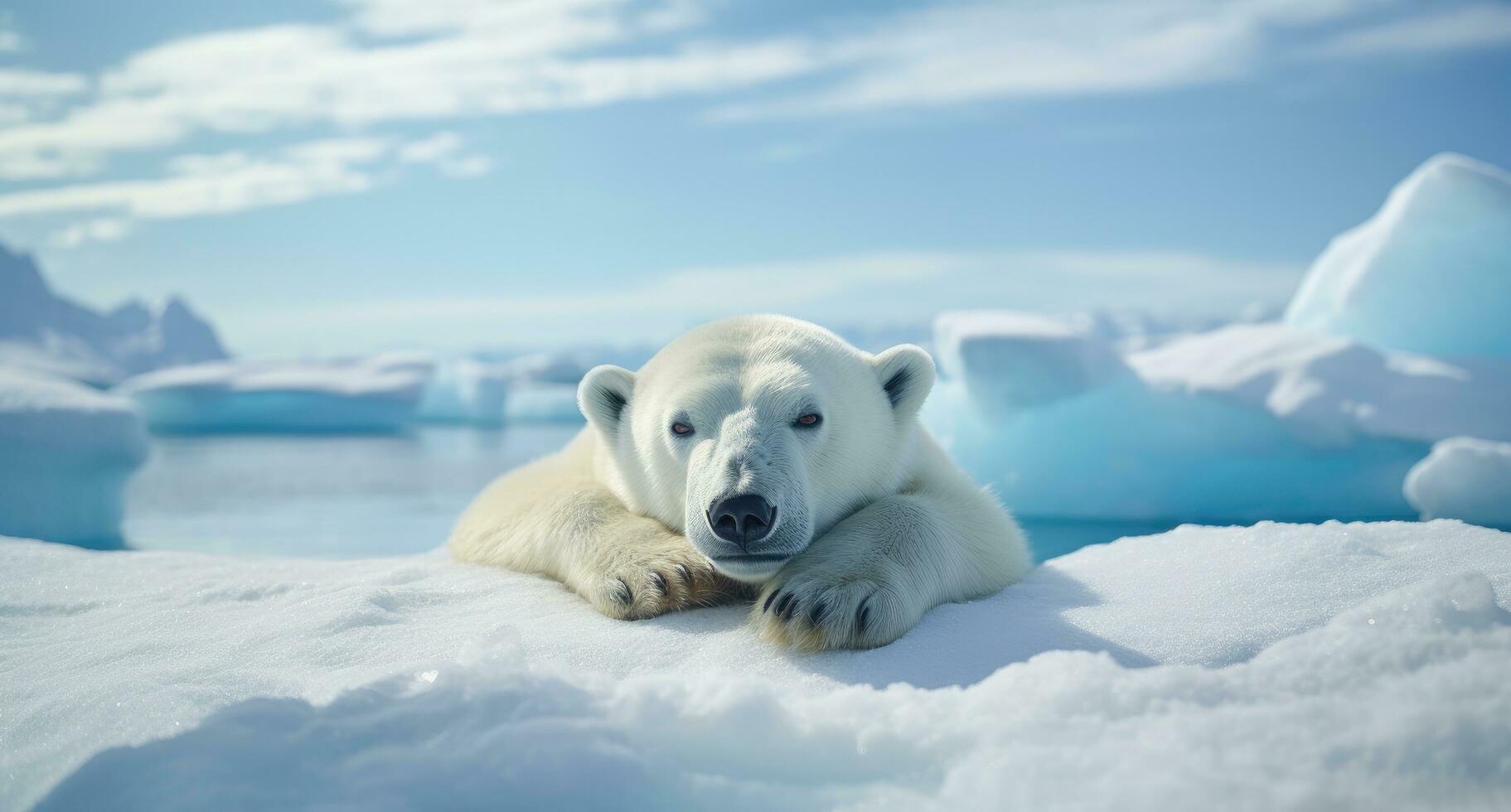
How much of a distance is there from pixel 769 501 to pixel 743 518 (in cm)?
8

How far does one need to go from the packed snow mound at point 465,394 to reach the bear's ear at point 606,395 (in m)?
21.1

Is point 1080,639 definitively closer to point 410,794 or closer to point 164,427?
point 410,794

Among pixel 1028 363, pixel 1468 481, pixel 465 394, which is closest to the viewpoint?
pixel 1468 481

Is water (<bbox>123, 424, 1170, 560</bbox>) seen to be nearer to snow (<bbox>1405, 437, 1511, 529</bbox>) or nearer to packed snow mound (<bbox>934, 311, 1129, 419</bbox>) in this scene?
packed snow mound (<bbox>934, 311, 1129, 419</bbox>)

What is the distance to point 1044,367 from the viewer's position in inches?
370

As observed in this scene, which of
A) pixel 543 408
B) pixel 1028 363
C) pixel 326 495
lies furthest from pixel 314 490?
pixel 543 408

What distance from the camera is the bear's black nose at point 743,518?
2.34m

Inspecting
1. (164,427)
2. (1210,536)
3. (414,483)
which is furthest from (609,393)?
(164,427)

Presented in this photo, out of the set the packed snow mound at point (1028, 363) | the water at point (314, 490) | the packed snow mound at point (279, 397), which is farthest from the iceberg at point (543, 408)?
the packed snow mound at point (1028, 363)

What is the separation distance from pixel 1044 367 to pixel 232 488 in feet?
36.9

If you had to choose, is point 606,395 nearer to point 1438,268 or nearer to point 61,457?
point 61,457

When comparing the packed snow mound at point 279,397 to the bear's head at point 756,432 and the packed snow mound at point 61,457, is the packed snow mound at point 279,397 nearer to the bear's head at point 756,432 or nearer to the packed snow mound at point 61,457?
the packed snow mound at point 61,457

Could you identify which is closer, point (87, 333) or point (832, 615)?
point (832, 615)

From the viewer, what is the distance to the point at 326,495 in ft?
43.7
